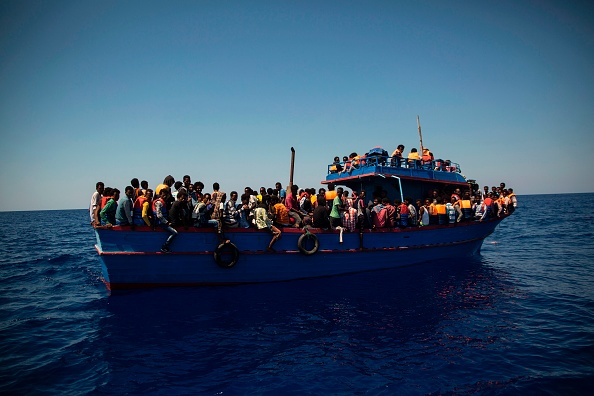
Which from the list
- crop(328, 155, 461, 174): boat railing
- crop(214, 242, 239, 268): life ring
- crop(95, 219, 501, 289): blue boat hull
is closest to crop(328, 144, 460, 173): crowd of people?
crop(328, 155, 461, 174): boat railing

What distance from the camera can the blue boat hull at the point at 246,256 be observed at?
30.5 ft

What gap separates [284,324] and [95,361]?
160 inches

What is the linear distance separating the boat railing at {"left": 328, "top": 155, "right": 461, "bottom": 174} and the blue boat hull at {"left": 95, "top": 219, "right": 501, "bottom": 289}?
3.20m

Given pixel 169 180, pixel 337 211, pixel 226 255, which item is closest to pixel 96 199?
pixel 169 180

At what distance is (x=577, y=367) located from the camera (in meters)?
5.77

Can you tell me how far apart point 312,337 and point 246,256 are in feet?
13.4

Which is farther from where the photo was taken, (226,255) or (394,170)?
(394,170)

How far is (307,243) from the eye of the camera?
11.0 meters

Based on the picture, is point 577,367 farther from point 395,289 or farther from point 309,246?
point 309,246

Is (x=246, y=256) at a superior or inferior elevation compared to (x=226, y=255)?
inferior

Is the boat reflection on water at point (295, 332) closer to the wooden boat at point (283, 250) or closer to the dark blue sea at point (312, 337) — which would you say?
the dark blue sea at point (312, 337)

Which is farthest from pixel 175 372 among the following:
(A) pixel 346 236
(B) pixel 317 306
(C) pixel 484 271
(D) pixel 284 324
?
(C) pixel 484 271

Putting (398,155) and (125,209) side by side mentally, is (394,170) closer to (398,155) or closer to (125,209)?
(398,155)

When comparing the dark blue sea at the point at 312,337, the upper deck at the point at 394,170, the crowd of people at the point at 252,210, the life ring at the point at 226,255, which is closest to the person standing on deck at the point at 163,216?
the crowd of people at the point at 252,210
